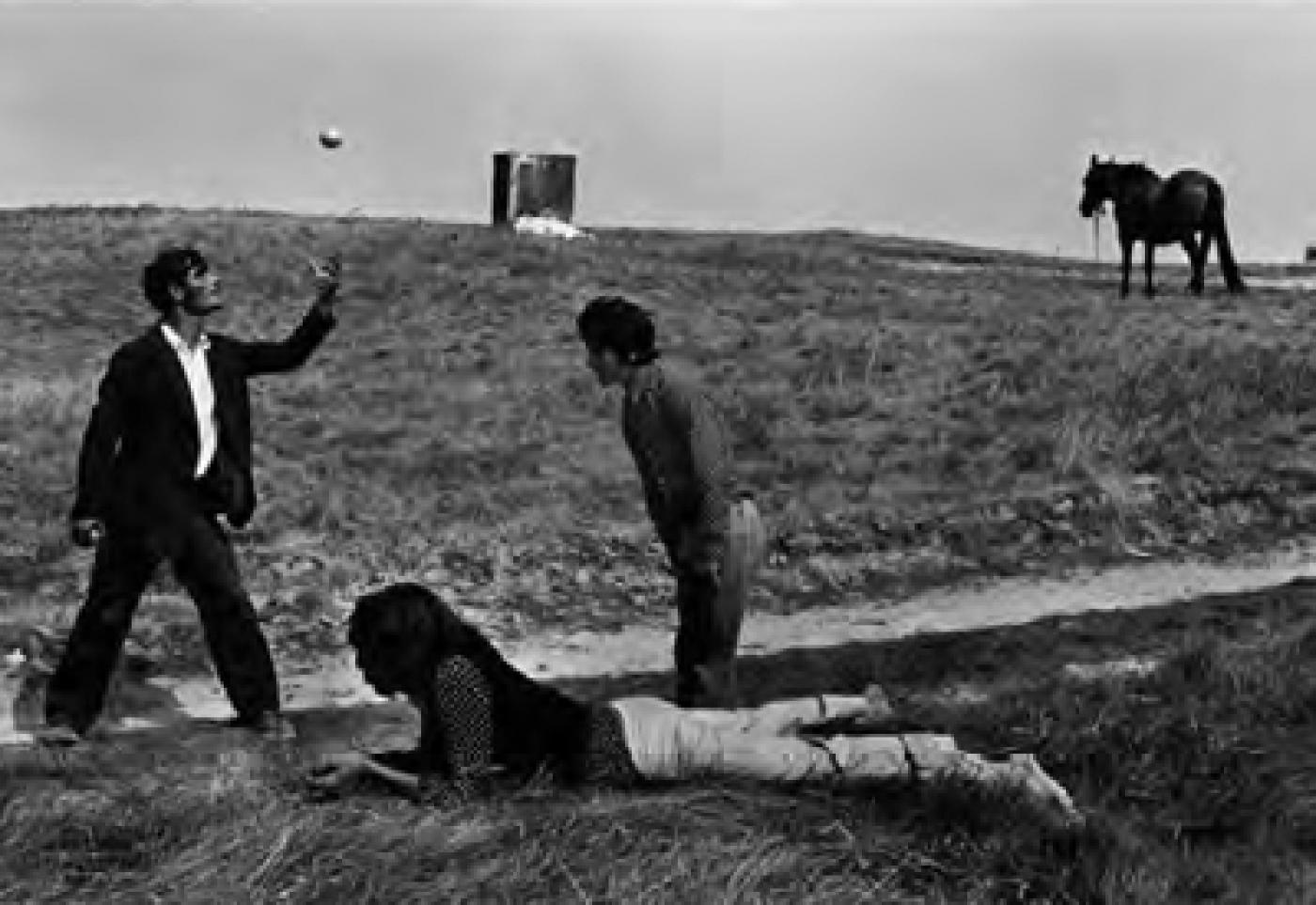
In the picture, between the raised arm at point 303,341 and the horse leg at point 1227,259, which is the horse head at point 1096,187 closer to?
the horse leg at point 1227,259

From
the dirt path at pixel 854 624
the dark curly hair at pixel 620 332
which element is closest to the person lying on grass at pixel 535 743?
the dark curly hair at pixel 620 332

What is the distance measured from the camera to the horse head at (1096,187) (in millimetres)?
23516

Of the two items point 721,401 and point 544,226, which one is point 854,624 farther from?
point 544,226

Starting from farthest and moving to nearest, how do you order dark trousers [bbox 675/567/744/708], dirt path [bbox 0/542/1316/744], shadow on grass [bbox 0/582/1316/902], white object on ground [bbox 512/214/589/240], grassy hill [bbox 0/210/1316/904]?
white object on ground [bbox 512/214/589/240]
dirt path [bbox 0/542/1316/744]
dark trousers [bbox 675/567/744/708]
grassy hill [bbox 0/210/1316/904]
shadow on grass [bbox 0/582/1316/902]

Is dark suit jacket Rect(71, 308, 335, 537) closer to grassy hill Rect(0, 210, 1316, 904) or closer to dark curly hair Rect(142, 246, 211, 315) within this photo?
dark curly hair Rect(142, 246, 211, 315)

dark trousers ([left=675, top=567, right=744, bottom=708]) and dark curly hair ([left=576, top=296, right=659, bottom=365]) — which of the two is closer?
dark curly hair ([left=576, top=296, right=659, bottom=365])

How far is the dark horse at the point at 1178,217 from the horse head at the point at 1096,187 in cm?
63

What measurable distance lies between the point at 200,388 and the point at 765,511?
15.8ft

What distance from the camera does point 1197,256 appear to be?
2223 cm

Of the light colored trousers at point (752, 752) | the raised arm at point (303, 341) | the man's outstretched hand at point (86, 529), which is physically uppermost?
the raised arm at point (303, 341)

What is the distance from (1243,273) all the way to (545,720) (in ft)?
73.7

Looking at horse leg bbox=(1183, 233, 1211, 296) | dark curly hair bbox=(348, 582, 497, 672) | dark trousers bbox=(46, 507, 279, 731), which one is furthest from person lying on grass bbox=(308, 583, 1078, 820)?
horse leg bbox=(1183, 233, 1211, 296)

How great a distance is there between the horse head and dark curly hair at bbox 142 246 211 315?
17285 millimetres

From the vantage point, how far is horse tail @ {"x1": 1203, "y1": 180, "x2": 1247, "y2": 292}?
71.5 ft
